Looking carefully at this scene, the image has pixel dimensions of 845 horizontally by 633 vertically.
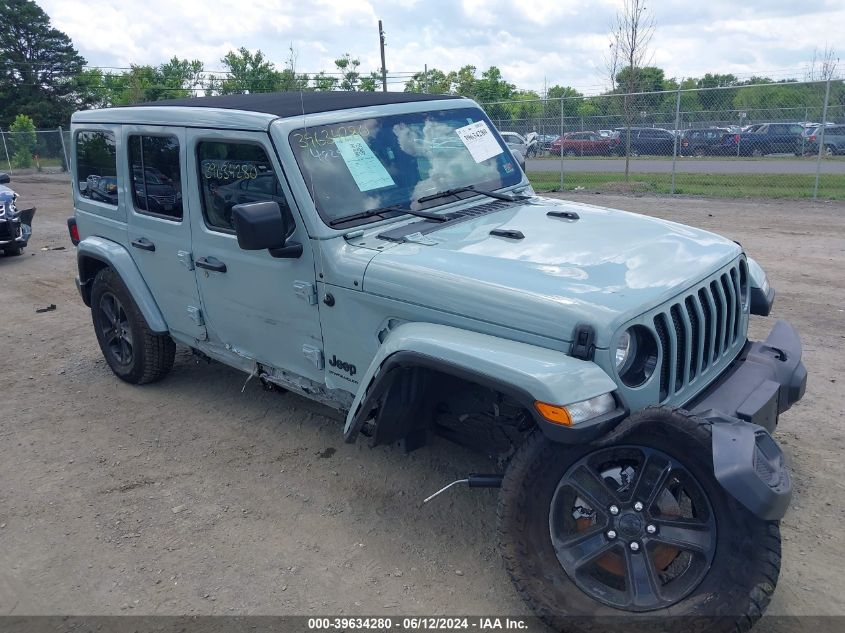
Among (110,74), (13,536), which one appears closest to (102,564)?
(13,536)

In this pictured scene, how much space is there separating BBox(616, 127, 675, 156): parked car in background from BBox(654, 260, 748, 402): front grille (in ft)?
46.0

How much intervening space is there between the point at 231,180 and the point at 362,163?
0.80 meters

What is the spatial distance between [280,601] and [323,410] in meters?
1.88

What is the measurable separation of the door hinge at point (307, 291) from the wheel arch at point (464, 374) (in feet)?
2.22

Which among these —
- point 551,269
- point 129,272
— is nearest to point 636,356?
point 551,269

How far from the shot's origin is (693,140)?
1634cm

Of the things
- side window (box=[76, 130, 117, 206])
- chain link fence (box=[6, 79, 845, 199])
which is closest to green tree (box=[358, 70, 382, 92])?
chain link fence (box=[6, 79, 845, 199])

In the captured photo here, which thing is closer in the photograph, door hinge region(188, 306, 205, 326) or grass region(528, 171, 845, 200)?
door hinge region(188, 306, 205, 326)

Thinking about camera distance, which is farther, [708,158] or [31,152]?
[31,152]

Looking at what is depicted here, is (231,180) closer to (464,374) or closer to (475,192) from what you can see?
(475,192)

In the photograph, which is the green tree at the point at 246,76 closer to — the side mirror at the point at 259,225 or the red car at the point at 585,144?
the red car at the point at 585,144

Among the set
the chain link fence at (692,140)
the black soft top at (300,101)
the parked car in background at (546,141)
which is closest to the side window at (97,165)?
the black soft top at (300,101)

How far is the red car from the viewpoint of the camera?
1747 cm

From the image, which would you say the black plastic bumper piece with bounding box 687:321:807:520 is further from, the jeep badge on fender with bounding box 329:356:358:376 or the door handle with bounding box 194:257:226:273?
the door handle with bounding box 194:257:226:273
